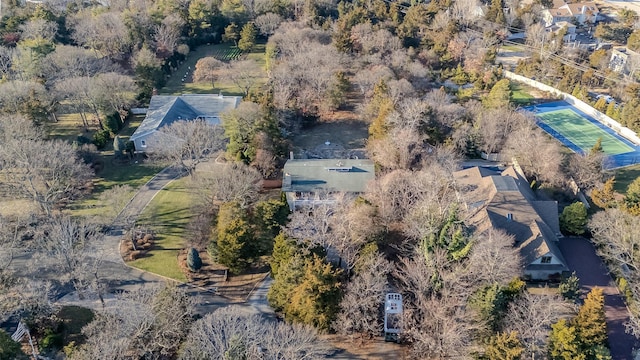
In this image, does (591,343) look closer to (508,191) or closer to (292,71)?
(508,191)

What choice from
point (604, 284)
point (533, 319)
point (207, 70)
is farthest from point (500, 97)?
point (207, 70)

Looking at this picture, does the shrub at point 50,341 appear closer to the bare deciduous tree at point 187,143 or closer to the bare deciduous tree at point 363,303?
the bare deciduous tree at point 363,303

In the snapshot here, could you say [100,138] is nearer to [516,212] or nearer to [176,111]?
[176,111]

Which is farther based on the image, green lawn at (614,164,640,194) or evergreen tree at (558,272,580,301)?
green lawn at (614,164,640,194)

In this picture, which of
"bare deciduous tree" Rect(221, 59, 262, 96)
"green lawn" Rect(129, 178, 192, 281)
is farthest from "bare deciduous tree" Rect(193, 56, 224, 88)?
"green lawn" Rect(129, 178, 192, 281)

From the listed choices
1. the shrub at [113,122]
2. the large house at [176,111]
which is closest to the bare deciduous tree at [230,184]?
the large house at [176,111]

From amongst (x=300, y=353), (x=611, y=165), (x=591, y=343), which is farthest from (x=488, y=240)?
(x=611, y=165)

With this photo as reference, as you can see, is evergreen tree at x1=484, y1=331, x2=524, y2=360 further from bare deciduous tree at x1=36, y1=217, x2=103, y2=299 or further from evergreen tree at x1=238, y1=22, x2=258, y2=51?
evergreen tree at x1=238, y1=22, x2=258, y2=51
